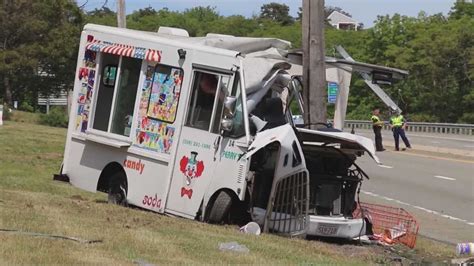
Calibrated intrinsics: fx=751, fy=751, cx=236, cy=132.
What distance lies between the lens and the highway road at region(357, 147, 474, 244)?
13.8 metres

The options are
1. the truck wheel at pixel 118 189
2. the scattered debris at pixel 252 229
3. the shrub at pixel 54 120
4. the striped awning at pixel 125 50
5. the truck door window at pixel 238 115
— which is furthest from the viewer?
the shrub at pixel 54 120

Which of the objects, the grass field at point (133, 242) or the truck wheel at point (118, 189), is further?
the truck wheel at point (118, 189)

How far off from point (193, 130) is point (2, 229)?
331 cm

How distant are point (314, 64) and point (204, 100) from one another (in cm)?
307

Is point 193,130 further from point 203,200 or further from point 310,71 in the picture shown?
point 310,71

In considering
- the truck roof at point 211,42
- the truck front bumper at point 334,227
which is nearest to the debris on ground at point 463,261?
the truck front bumper at point 334,227

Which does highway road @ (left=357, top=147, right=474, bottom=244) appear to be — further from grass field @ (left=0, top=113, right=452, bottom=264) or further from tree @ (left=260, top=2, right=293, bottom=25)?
tree @ (left=260, top=2, right=293, bottom=25)

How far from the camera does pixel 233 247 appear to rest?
835 centimetres

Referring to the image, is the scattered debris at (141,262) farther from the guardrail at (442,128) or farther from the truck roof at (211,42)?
the guardrail at (442,128)

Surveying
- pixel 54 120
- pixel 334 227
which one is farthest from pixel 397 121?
pixel 54 120

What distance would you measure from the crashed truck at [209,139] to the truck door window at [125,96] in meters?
0.02

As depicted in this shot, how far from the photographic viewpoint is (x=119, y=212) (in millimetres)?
10422

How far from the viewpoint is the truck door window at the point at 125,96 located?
11414 mm

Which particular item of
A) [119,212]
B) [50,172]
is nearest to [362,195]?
[50,172]
